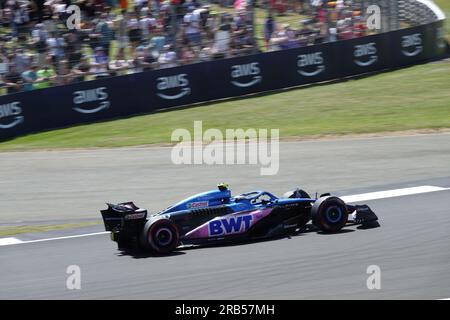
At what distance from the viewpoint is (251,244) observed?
32.3 ft

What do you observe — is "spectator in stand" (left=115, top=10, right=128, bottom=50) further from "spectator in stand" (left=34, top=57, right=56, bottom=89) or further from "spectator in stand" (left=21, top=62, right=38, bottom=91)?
"spectator in stand" (left=21, top=62, right=38, bottom=91)

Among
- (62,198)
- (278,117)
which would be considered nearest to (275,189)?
(62,198)

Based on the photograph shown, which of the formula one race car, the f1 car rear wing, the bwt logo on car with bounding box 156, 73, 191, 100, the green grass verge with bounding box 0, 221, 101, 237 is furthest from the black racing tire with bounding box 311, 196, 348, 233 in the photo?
the bwt logo on car with bounding box 156, 73, 191, 100

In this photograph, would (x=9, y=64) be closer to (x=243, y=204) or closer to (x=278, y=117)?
(x=278, y=117)

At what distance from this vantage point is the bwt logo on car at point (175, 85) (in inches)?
854

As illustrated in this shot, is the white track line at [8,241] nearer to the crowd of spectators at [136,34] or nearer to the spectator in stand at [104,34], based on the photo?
the crowd of spectators at [136,34]

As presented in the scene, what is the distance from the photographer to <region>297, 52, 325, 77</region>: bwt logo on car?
2353 cm

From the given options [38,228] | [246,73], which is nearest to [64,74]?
[246,73]

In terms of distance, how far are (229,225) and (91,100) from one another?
11.9 meters

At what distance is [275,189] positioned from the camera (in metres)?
13.7

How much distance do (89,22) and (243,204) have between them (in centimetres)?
1208

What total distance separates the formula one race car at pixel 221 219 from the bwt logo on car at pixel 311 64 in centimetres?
1371

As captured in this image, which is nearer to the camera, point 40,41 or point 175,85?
point 40,41

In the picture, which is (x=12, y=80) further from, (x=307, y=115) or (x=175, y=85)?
(x=307, y=115)
